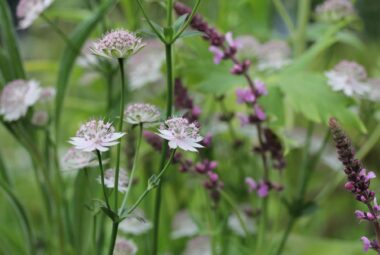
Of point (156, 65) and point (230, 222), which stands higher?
point (156, 65)

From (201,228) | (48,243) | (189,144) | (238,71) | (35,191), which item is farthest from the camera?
(35,191)

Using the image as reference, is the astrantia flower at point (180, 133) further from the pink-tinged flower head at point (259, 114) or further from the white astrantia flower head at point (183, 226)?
the white astrantia flower head at point (183, 226)

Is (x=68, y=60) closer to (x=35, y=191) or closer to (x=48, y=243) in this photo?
(x=48, y=243)

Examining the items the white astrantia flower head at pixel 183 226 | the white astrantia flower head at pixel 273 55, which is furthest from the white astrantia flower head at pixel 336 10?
the white astrantia flower head at pixel 183 226

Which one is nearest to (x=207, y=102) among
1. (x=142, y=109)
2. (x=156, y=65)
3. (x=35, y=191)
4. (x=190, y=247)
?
(x=156, y=65)

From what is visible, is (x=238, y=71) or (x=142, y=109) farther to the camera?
(x=238, y=71)

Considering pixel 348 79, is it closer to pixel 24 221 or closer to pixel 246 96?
pixel 246 96

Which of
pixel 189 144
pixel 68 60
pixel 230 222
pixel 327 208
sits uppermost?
pixel 327 208
